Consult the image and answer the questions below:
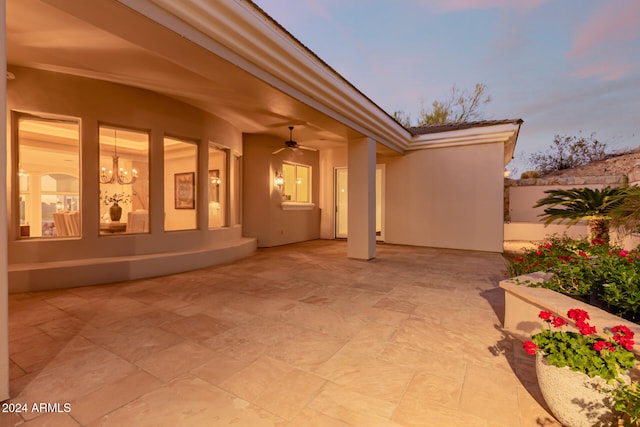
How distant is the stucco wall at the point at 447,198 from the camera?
677 cm

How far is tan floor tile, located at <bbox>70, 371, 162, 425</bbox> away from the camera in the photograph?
4.78 feet

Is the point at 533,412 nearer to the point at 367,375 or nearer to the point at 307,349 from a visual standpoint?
the point at 367,375

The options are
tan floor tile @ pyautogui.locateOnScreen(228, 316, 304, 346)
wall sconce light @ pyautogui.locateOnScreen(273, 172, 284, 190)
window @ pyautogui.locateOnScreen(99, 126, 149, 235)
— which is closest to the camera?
tan floor tile @ pyautogui.locateOnScreen(228, 316, 304, 346)

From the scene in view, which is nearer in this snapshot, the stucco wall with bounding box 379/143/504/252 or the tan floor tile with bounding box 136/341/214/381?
the tan floor tile with bounding box 136/341/214/381

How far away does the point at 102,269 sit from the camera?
4059mm

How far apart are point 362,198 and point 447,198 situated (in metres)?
2.90

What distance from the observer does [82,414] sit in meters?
1.45

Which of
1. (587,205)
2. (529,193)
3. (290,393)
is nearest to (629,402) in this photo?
(290,393)

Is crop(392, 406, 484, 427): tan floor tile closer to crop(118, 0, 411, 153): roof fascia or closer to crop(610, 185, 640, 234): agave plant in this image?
crop(610, 185, 640, 234): agave plant

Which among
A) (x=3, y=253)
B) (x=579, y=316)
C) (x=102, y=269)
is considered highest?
(x=3, y=253)

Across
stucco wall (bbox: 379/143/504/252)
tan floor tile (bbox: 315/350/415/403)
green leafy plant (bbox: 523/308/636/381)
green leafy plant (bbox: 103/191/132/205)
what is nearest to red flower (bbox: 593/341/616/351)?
green leafy plant (bbox: 523/308/636/381)

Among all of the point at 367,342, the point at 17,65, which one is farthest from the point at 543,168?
the point at 17,65

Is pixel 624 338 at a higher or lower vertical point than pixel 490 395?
higher

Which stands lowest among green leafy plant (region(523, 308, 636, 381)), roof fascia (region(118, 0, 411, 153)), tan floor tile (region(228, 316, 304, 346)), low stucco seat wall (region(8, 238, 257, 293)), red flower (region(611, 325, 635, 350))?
tan floor tile (region(228, 316, 304, 346))
